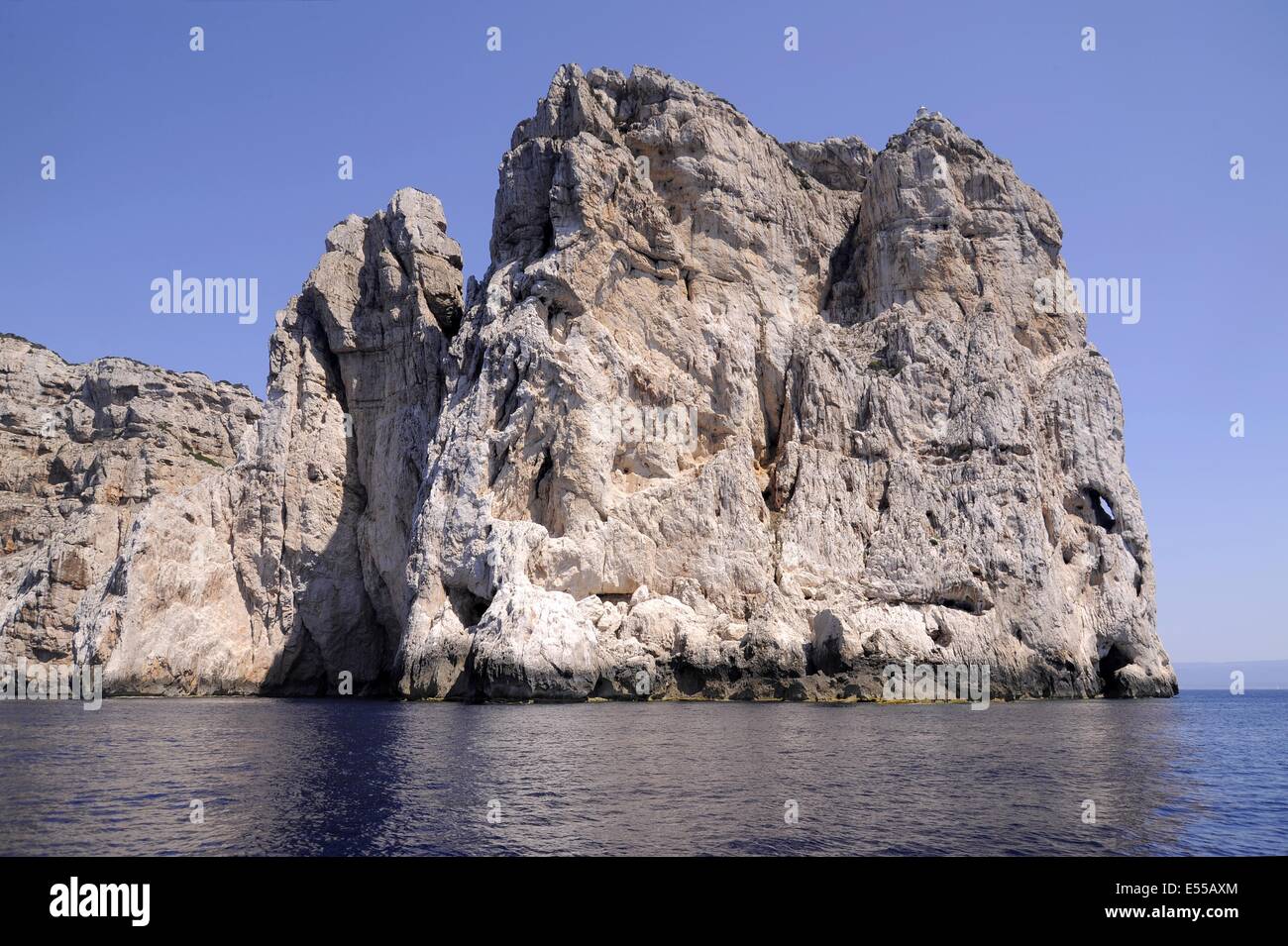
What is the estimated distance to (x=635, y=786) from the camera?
70.4ft

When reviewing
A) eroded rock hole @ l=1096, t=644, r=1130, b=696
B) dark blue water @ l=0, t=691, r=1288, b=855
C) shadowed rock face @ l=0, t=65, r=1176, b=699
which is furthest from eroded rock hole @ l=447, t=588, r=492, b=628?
eroded rock hole @ l=1096, t=644, r=1130, b=696

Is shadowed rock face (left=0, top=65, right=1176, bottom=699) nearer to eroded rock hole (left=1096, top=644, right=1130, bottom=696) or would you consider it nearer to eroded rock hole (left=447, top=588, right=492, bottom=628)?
eroded rock hole (left=447, top=588, right=492, bottom=628)

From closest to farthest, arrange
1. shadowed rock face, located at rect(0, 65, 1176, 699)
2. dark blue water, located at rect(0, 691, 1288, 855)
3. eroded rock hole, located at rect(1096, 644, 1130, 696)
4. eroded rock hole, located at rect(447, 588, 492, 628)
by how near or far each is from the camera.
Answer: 1. dark blue water, located at rect(0, 691, 1288, 855)
2. shadowed rock face, located at rect(0, 65, 1176, 699)
3. eroded rock hole, located at rect(447, 588, 492, 628)
4. eroded rock hole, located at rect(1096, 644, 1130, 696)

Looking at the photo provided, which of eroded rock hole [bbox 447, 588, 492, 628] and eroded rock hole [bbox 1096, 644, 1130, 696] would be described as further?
eroded rock hole [bbox 1096, 644, 1130, 696]

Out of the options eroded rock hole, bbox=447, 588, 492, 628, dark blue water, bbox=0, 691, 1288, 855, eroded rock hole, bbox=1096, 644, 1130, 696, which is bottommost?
eroded rock hole, bbox=1096, 644, 1130, 696

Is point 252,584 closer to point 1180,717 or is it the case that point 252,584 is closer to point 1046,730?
point 1046,730

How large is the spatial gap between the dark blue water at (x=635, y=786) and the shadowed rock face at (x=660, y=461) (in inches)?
544

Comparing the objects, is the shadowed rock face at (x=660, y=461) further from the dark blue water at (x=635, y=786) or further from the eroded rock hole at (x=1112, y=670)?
the dark blue water at (x=635, y=786)

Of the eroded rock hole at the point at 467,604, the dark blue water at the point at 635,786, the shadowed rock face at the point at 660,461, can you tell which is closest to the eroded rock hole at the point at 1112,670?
the shadowed rock face at the point at 660,461

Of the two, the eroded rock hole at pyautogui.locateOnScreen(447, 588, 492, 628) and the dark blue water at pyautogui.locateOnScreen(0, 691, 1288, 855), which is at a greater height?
the eroded rock hole at pyautogui.locateOnScreen(447, 588, 492, 628)

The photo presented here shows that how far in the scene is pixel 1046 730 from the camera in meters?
35.2

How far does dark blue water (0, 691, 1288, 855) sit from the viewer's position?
16328 mm

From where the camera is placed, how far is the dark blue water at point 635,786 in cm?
1633

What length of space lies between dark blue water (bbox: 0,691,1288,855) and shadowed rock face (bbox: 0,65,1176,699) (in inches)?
544
